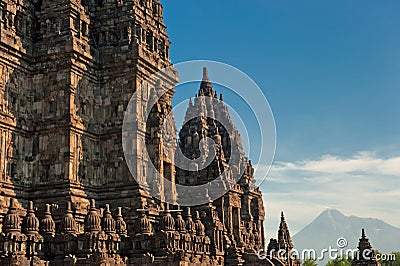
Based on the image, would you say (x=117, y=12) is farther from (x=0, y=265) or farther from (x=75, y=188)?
(x=0, y=265)

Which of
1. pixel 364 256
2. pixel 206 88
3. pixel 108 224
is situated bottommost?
pixel 364 256

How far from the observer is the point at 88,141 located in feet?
128

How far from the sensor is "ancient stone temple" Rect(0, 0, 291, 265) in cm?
3241

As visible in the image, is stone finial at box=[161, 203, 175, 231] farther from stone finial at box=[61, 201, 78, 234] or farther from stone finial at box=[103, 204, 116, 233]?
stone finial at box=[61, 201, 78, 234]

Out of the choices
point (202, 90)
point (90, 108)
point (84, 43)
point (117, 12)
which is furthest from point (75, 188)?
point (202, 90)

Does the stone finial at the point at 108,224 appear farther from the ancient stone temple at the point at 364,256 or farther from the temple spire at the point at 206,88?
the temple spire at the point at 206,88

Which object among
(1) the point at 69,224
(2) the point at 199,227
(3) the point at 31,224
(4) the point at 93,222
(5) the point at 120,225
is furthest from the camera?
(2) the point at 199,227

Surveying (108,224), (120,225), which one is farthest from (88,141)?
(108,224)

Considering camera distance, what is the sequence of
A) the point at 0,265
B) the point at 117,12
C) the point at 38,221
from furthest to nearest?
the point at 117,12 → the point at 38,221 → the point at 0,265

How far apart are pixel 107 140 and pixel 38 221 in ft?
31.8

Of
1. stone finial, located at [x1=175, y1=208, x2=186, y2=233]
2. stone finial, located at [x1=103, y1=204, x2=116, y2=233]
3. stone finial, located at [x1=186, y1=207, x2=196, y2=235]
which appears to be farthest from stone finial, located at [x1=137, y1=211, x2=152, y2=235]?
stone finial, located at [x1=186, y1=207, x2=196, y2=235]

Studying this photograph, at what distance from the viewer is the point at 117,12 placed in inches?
1667

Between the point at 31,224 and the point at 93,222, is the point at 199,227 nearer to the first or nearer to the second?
the point at 93,222

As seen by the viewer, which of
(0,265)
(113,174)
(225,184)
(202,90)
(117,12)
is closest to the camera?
(0,265)
